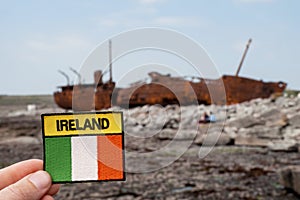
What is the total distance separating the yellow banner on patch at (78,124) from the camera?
44cm

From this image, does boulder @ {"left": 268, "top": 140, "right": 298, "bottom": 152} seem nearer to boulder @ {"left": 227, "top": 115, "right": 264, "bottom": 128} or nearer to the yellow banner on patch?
boulder @ {"left": 227, "top": 115, "right": 264, "bottom": 128}

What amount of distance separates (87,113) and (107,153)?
51 millimetres

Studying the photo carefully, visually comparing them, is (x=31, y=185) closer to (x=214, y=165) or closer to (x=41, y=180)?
(x=41, y=180)

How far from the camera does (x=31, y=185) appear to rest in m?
0.46

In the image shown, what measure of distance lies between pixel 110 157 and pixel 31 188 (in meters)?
0.10

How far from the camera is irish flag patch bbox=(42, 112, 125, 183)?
17.3 inches

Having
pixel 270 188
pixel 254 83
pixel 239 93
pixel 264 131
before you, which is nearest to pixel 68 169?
pixel 270 188

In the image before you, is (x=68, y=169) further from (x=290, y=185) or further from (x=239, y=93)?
(x=239, y=93)

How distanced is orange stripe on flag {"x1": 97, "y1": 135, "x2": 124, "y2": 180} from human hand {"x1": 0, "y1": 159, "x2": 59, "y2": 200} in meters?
0.07

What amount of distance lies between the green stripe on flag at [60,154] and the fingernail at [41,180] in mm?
18

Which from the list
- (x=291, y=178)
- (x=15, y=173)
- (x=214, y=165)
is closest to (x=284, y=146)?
(x=214, y=165)

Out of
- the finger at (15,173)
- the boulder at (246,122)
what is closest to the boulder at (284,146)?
the boulder at (246,122)

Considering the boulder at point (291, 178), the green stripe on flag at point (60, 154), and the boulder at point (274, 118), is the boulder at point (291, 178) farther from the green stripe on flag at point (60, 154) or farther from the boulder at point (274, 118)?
the boulder at point (274, 118)

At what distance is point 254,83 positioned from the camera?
54.6ft
